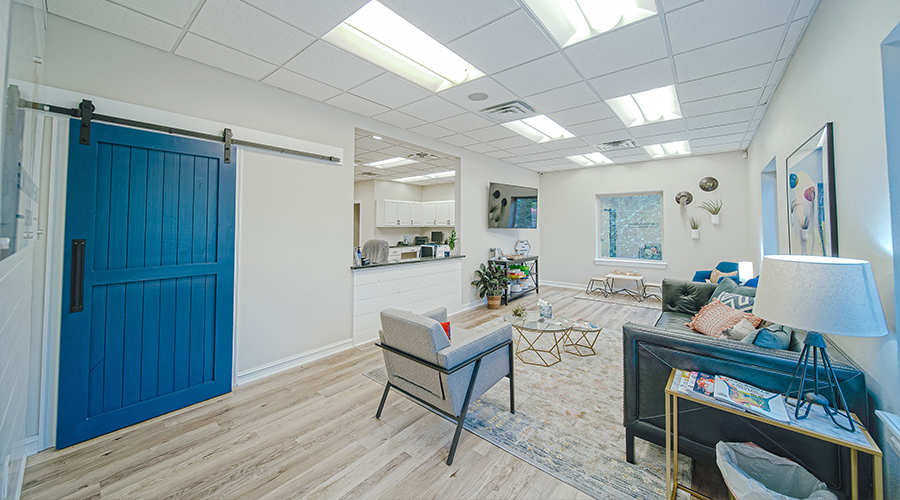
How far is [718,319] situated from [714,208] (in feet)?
13.7

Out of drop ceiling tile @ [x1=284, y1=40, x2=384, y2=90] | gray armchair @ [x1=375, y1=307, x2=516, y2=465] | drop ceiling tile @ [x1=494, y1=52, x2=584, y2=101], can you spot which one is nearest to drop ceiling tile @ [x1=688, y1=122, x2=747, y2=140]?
drop ceiling tile @ [x1=494, y1=52, x2=584, y2=101]

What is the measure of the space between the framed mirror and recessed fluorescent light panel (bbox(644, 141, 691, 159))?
303cm

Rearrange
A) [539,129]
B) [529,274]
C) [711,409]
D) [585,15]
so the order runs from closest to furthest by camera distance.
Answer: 1. [711,409]
2. [585,15]
3. [539,129]
4. [529,274]


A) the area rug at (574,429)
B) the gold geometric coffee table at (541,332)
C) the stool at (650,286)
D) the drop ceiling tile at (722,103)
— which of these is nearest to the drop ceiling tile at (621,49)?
the drop ceiling tile at (722,103)

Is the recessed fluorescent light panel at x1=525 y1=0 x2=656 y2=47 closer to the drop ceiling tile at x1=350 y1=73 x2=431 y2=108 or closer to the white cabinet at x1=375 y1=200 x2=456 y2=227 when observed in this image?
the drop ceiling tile at x1=350 y1=73 x2=431 y2=108

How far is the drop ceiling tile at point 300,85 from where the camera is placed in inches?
109

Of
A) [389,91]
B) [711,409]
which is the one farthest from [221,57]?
[711,409]

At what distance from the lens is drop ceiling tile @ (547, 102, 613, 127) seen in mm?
3553

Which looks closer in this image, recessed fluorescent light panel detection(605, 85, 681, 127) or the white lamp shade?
the white lamp shade

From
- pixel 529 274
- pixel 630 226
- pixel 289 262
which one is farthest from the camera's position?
pixel 630 226

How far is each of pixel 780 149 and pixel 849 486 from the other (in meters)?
2.95

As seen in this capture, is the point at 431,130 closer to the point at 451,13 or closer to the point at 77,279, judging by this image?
the point at 451,13

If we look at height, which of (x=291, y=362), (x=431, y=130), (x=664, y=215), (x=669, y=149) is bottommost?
(x=291, y=362)

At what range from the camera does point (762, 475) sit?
1401 millimetres
